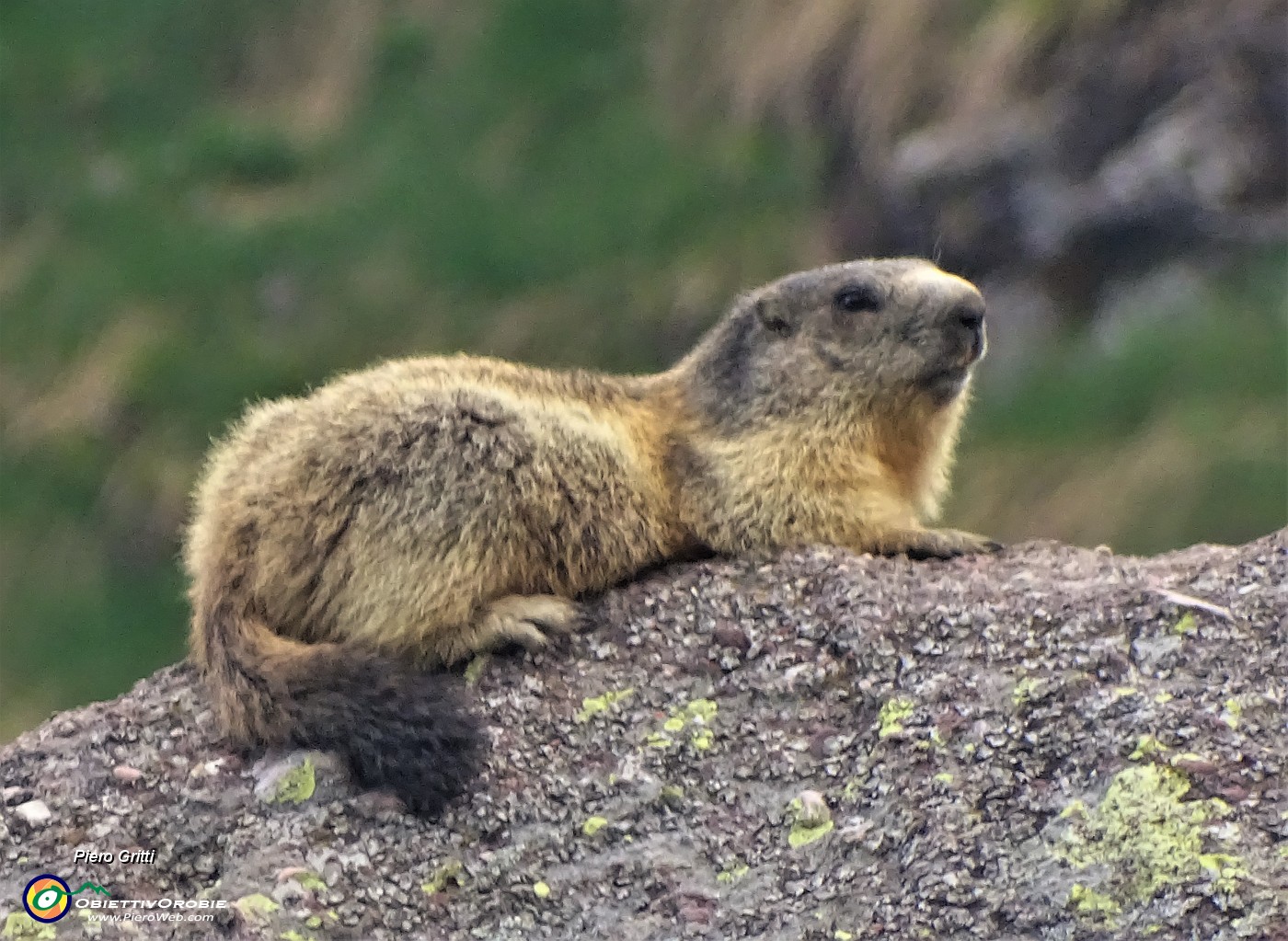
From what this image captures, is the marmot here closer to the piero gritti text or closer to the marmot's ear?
the marmot's ear

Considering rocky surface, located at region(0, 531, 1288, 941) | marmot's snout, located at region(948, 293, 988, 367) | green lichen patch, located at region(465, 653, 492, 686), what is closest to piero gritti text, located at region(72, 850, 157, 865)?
rocky surface, located at region(0, 531, 1288, 941)

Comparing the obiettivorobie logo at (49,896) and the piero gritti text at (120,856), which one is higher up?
the piero gritti text at (120,856)

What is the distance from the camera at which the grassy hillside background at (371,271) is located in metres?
11.0

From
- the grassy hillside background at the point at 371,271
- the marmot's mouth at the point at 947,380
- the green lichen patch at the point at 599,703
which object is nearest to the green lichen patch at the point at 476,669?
the green lichen patch at the point at 599,703

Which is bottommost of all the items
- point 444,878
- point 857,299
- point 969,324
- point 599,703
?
point 444,878

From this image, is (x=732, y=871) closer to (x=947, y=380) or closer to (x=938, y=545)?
(x=938, y=545)

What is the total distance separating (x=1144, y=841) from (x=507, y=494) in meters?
2.23

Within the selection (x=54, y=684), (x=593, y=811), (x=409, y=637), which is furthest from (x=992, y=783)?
(x=54, y=684)

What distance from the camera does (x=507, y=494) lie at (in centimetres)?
531

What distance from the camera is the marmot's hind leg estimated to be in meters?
5.12

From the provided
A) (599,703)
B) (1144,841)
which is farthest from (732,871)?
(1144,841)

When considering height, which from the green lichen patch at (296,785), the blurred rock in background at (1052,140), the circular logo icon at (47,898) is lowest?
the circular logo icon at (47,898)

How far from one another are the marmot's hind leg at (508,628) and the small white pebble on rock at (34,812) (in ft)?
4.00

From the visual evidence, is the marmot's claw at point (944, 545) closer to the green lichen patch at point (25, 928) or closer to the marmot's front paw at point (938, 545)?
the marmot's front paw at point (938, 545)
